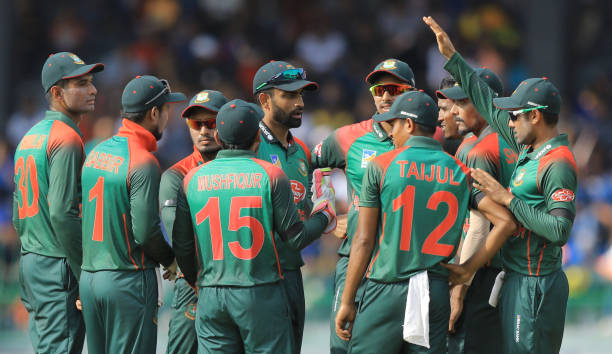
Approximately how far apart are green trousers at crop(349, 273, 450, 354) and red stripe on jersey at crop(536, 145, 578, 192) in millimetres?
1037

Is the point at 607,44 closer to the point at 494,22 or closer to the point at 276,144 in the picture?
the point at 494,22

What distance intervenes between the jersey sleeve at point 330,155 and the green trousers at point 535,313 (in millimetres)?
1869

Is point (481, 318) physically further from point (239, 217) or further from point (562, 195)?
point (239, 217)

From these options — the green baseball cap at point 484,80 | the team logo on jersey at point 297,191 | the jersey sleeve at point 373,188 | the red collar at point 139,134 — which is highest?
the green baseball cap at point 484,80

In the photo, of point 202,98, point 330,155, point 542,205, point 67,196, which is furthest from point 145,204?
point 542,205

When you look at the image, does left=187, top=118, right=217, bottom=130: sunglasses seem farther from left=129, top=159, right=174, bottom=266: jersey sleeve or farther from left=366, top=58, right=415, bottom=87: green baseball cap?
left=366, top=58, right=415, bottom=87: green baseball cap

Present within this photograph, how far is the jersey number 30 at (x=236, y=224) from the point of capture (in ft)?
20.1

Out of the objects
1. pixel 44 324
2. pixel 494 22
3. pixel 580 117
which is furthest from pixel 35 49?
pixel 44 324

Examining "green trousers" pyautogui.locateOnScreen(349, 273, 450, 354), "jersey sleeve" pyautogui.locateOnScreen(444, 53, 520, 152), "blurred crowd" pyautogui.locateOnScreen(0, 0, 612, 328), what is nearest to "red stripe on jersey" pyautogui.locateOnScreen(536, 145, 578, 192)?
"jersey sleeve" pyautogui.locateOnScreen(444, 53, 520, 152)

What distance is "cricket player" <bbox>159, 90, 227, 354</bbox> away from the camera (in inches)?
280

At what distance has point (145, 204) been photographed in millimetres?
6566

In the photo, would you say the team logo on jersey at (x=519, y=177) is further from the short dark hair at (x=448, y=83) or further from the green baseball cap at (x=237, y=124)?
the green baseball cap at (x=237, y=124)

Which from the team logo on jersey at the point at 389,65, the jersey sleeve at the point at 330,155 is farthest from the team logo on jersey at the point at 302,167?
the team logo on jersey at the point at 389,65

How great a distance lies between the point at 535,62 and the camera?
51.7ft
